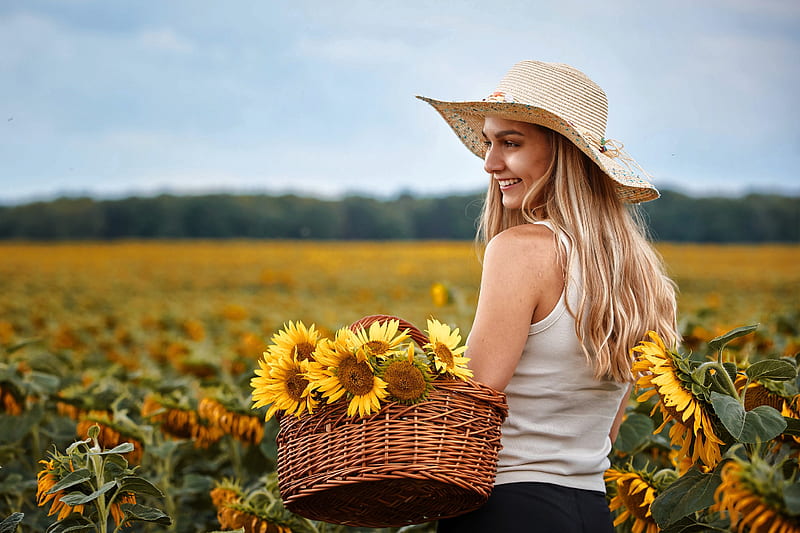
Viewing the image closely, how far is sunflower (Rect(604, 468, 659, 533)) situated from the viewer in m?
1.62

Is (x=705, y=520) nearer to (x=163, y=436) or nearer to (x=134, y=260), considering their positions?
(x=163, y=436)

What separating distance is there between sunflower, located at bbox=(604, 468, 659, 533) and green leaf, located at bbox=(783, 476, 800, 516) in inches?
25.1

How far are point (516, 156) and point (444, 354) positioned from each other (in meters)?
0.47

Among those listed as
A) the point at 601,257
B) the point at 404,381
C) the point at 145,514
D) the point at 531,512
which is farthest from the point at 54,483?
the point at 601,257

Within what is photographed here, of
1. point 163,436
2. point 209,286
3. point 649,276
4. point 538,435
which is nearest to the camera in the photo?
point 538,435

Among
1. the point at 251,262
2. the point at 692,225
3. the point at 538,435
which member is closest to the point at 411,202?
the point at 251,262

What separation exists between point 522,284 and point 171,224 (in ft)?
43.8

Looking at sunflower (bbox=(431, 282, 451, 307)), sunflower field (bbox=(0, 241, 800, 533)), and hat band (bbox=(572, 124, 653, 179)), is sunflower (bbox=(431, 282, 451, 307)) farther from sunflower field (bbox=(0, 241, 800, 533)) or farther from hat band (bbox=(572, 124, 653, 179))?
hat band (bbox=(572, 124, 653, 179))

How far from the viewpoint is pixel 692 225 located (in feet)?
37.1

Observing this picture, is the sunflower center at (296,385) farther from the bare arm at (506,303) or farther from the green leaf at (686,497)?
the green leaf at (686,497)

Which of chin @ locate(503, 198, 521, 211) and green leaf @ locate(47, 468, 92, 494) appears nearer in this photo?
green leaf @ locate(47, 468, 92, 494)

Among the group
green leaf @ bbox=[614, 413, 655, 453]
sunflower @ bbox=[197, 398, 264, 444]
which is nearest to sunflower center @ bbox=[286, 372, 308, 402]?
sunflower @ bbox=[197, 398, 264, 444]

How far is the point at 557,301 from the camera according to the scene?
137cm

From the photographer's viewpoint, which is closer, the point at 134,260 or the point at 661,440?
the point at 661,440
